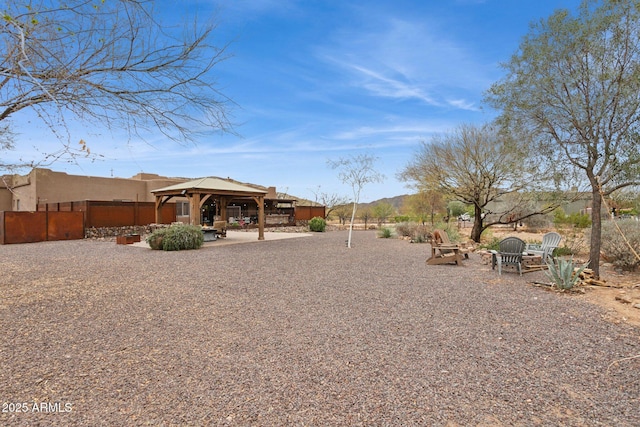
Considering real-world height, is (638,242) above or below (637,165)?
below

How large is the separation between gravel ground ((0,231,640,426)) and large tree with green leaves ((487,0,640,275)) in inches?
124

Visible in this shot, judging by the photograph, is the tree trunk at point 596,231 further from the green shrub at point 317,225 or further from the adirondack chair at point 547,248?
the green shrub at point 317,225

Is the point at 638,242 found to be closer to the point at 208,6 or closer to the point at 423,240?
the point at 423,240

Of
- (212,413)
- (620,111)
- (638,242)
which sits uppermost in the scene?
(620,111)

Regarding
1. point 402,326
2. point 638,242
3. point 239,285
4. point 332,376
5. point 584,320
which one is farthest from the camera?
point 638,242

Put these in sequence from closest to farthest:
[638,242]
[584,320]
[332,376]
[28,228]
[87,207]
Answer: [332,376], [584,320], [638,242], [28,228], [87,207]

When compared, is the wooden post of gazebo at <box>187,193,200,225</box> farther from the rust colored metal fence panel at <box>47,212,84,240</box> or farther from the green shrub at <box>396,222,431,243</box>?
the green shrub at <box>396,222,431,243</box>

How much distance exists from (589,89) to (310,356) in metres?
7.75

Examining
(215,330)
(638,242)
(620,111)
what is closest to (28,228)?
(215,330)

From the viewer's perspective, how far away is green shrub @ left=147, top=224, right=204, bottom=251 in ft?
40.8

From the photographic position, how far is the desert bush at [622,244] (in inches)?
327

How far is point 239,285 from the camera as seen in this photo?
21.9 feet

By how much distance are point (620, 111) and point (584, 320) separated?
186 inches

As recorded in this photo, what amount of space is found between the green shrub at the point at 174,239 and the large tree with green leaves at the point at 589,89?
11027mm
